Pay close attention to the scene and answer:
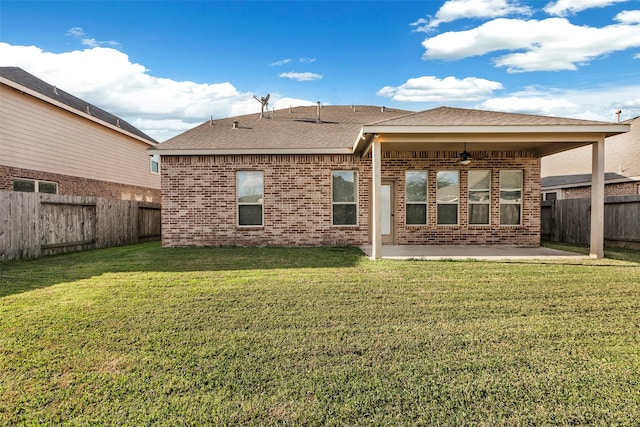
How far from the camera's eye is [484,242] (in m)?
11.8

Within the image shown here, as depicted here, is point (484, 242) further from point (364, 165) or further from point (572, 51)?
point (572, 51)

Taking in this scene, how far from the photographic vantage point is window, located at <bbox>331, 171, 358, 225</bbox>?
11.8 metres

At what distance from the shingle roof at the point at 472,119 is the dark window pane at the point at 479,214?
117 inches

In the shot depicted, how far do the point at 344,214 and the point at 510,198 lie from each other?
5.21 meters

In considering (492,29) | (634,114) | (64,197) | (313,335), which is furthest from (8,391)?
(634,114)

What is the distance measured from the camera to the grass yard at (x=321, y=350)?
268cm

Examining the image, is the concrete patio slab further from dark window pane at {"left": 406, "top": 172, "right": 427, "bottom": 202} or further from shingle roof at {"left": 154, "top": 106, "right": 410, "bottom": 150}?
shingle roof at {"left": 154, "top": 106, "right": 410, "bottom": 150}

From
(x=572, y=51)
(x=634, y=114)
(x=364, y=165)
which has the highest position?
(x=572, y=51)

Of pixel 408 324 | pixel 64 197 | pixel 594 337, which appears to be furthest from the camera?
pixel 64 197

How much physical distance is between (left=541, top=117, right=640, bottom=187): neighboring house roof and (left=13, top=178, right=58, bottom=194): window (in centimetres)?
2236

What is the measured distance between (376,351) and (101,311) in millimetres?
3517

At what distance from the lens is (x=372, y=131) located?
8.66m

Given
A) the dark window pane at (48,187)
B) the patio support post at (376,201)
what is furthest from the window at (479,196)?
the dark window pane at (48,187)

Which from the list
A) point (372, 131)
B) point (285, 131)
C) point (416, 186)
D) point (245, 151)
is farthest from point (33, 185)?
point (416, 186)
